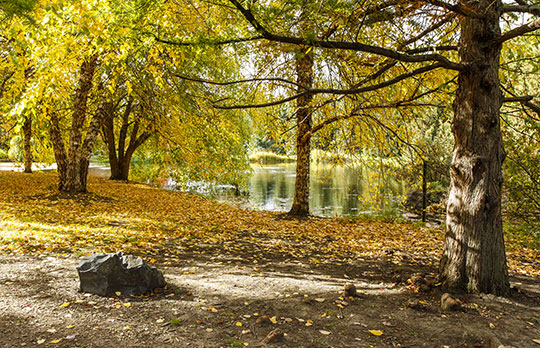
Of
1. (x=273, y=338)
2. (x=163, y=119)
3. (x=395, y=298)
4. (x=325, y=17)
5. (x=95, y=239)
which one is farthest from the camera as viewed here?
(x=163, y=119)

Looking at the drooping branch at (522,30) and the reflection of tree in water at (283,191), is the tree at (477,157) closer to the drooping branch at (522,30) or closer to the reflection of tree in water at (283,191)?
the drooping branch at (522,30)

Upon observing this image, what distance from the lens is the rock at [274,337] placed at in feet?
9.60

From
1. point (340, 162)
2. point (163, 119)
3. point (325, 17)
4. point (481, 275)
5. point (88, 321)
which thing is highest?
point (325, 17)

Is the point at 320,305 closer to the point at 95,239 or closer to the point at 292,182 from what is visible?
the point at 95,239

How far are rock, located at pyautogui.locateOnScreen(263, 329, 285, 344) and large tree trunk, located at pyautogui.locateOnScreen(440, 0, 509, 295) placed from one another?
2.22 m

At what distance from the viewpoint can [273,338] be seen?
2.94 m

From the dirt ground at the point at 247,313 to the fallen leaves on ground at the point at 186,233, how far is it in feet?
3.33

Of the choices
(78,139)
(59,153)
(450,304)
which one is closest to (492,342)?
(450,304)

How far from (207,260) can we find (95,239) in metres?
2.08


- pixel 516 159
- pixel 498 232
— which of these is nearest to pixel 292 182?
pixel 516 159

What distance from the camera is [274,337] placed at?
2.94 metres

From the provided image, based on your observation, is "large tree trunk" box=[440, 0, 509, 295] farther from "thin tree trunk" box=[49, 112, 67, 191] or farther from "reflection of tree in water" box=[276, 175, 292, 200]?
"reflection of tree in water" box=[276, 175, 292, 200]

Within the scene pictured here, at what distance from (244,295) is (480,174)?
2945 millimetres

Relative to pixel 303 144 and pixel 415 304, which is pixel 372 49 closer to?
pixel 415 304
